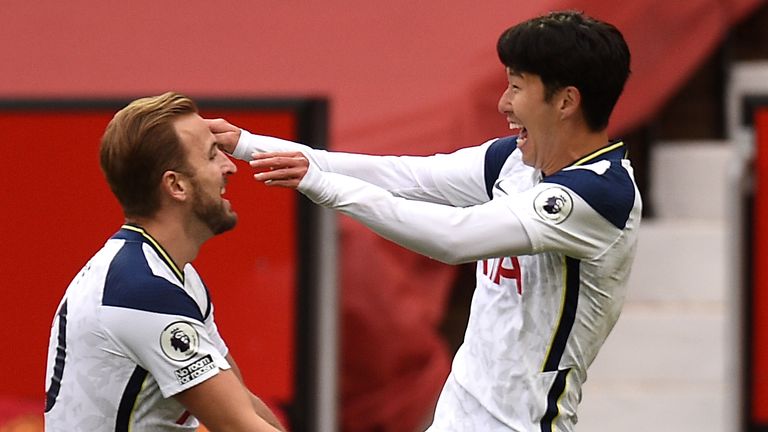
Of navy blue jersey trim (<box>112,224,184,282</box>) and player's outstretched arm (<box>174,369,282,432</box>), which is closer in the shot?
player's outstretched arm (<box>174,369,282,432</box>)

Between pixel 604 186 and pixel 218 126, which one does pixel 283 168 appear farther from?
pixel 604 186

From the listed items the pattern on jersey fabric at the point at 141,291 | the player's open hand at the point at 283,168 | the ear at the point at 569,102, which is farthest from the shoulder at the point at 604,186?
the pattern on jersey fabric at the point at 141,291

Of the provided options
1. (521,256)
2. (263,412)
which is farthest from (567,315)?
(263,412)

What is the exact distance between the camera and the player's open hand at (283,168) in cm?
331

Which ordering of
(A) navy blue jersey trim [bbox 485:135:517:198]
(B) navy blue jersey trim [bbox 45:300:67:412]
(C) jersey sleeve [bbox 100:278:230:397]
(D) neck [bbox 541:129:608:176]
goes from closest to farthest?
(C) jersey sleeve [bbox 100:278:230:397] → (B) navy blue jersey trim [bbox 45:300:67:412] → (D) neck [bbox 541:129:608:176] → (A) navy blue jersey trim [bbox 485:135:517:198]

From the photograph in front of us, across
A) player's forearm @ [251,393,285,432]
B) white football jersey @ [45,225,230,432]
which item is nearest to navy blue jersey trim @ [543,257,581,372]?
player's forearm @ [251,393,285,432]

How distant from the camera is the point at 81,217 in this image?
5.53 metres

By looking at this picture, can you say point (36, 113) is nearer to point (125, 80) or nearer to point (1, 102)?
point (1, 102)

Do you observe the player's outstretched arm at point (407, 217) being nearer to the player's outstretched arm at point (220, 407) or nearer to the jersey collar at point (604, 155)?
the jersey collar at point (604, 155)

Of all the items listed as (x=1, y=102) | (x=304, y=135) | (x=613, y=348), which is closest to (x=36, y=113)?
(x=1, y=102)

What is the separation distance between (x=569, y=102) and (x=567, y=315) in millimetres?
445

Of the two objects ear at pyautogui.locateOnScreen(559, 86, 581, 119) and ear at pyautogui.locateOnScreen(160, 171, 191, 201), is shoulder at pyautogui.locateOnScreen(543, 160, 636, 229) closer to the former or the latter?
ear at pyautogui.locateOnScreen(559, 86, 581, 119)

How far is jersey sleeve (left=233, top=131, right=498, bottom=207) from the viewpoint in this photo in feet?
12.5

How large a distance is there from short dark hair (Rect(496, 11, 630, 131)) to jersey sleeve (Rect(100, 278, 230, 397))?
87 cm
